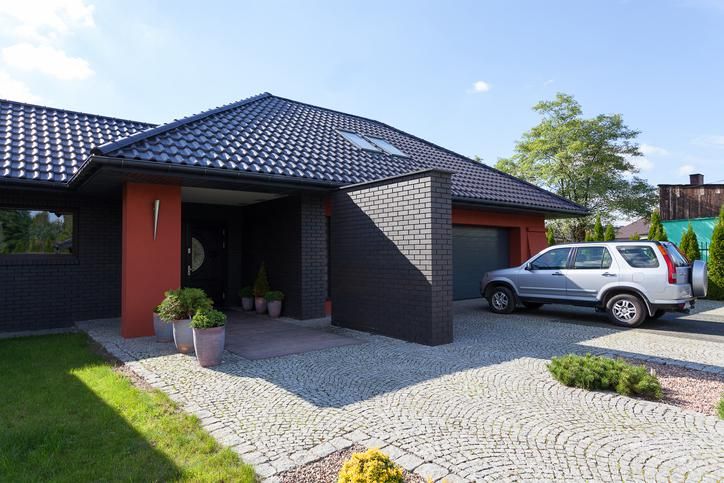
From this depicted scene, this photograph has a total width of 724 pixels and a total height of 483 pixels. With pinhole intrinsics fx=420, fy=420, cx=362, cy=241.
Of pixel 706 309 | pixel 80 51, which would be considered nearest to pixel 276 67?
pixel 80 51

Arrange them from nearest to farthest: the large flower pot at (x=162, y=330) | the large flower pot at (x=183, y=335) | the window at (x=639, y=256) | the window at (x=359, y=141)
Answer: the large flower pot at (x=183, y=335) < the large flower pot at (x=162, y=330) < the window at (x=639, y=256) < the window at (x=359, y=141)

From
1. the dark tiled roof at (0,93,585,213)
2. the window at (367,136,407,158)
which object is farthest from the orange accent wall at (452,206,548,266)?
the window at (367,136,407,158)

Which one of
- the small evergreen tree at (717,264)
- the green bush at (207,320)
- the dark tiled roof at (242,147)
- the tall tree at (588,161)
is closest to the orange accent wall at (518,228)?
the dark tiled roof at (242,147)

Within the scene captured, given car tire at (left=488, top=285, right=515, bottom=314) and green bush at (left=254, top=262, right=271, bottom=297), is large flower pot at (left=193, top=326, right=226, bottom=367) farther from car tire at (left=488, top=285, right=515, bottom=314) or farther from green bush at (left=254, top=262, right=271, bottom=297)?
car tire at (left=488, top=285, right=515, bottom=314)

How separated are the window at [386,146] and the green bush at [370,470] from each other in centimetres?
→ 1026

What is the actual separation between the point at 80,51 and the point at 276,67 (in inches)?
147

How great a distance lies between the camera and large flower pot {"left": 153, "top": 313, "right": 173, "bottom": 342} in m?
6.75

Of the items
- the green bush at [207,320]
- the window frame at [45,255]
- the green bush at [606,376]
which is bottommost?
the green bush at [606,376]

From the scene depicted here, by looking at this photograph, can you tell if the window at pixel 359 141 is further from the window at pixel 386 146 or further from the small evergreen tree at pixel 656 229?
the small evergreen tree at pixel 656 229

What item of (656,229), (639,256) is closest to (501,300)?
(639,256)

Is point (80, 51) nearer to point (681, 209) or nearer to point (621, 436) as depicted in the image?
point (621, 436)

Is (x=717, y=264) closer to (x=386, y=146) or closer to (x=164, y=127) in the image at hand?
(x=386, y=146)

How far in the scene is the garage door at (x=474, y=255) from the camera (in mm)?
12383

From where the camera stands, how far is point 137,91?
29.1 feet
